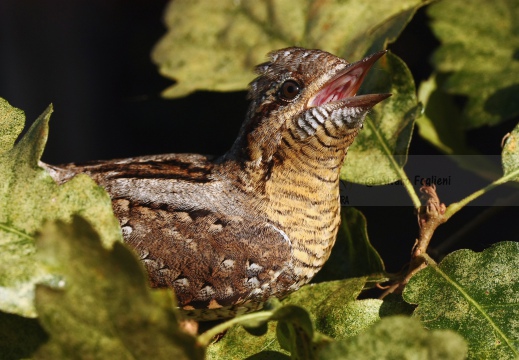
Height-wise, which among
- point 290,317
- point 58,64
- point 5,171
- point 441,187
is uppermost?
point 58,64

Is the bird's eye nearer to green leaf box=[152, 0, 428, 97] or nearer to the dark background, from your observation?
green leaf box=[152, 0, 428, 97]

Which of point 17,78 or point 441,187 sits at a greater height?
point 17,78

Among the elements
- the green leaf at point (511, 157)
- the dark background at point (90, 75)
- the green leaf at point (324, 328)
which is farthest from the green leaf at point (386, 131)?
the dark background at point (90, 75)

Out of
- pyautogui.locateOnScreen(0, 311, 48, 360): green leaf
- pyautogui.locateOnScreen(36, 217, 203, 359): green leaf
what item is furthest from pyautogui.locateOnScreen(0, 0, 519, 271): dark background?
pyautogui.locateOnScreen(36, 217, 203, 359): green leaf

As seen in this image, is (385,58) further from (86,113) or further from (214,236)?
(86,113)

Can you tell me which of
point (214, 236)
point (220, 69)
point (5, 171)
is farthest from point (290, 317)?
point (220, 69)

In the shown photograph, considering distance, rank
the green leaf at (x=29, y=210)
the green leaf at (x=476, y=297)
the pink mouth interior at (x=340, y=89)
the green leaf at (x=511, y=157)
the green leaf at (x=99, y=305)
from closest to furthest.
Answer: the green leaf at (x=99, y=305) < the green leaf at (x=29, y=210) < the green leaf at (x=476, y=297) < the green leaf at (x=511, y=157) < the pink mouth interior at (x=340, y=89)

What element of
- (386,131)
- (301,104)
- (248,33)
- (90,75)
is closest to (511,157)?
(386,131)

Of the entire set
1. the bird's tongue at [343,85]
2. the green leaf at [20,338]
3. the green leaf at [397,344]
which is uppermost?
the bird's tongue at [343,85]

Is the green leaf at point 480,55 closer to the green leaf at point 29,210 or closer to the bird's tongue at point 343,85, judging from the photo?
the bird's tongue at point 343,85
